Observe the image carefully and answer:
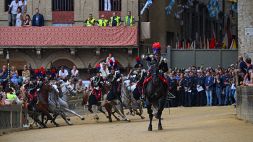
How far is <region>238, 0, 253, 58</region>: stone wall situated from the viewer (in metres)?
44.4

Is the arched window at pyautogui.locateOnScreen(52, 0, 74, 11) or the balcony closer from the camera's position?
the balcony

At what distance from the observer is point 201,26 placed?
230 ft

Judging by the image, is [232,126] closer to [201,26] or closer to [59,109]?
[59,109]

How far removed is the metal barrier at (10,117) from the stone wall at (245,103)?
8429 mm

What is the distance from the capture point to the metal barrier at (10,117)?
26.5 m

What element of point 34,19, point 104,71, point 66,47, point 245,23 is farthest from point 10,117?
point 245,23

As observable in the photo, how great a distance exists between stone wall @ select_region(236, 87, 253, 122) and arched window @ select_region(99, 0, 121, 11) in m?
23.7

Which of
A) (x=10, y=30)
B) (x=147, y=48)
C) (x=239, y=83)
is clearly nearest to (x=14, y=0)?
(x=10, y=30)

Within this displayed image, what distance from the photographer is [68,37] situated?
1868 inches

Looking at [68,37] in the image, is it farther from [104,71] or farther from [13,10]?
[104,71]

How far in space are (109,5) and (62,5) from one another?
3.19 metres

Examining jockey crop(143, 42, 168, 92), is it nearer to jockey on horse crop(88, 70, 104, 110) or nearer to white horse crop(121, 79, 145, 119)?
white horse crop(121, 79, 145, 119)

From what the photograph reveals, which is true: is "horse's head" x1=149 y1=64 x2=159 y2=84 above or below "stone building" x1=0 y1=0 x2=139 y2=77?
below

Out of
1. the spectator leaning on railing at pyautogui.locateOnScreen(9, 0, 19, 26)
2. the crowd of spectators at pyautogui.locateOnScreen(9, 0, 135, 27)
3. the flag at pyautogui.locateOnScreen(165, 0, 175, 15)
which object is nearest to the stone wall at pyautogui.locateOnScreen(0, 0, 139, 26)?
the crowd of spectators at pyautogui.locateOnScreen(9, 0, 135, 27)
